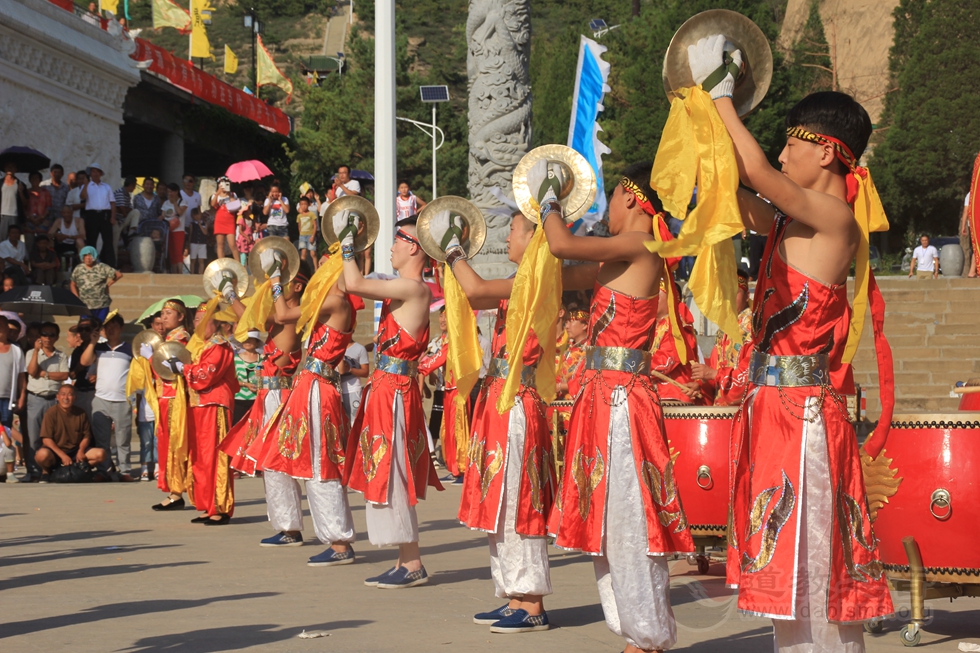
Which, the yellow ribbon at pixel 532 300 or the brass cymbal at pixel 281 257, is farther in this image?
the brass cymbal at pixel 281 257

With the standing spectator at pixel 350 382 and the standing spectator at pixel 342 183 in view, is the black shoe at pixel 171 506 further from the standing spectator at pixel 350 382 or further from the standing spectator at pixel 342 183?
the standing spectator at pixel 342 183

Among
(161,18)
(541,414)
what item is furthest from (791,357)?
(161,18)

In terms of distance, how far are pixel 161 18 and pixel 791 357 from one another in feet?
114

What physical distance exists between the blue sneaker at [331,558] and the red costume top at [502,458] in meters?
1.94

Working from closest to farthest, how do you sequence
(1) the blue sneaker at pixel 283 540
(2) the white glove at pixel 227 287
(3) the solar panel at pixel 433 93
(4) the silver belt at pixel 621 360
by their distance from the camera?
(4) the silver belt at pixel 621 360, (1) the blue sneaker at pixel 283 540, (2) the white glove at pixel 227 287, (3) the solar panel at pixel 433 93

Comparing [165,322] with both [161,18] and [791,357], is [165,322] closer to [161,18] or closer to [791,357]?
[791,357]

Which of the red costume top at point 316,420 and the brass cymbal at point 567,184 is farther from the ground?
the brass cymbal at point 567,184

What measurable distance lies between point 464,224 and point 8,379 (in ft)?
26.3

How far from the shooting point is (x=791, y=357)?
3520 mm

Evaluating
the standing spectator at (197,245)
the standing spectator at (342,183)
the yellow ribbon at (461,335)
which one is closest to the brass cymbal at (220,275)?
the yellow ribbon at (461,335)

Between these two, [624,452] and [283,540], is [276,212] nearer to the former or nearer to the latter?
[283,540]

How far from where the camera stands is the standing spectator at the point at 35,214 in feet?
56.2

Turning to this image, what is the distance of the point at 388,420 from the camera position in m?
6.49

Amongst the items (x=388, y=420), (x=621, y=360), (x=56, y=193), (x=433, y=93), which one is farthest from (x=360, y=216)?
(x=433, y=93)
